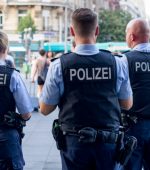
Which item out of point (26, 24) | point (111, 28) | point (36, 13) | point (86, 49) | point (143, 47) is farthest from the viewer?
point (111, 28)

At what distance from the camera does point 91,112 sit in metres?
4.24

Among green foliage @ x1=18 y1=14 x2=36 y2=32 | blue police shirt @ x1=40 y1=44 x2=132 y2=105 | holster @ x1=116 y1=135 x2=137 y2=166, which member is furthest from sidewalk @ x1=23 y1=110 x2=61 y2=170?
green foliage @ x1=18 y1=14 x2=36 y2=32

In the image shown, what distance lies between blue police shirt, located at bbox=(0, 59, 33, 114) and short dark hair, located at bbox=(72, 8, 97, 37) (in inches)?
39.6

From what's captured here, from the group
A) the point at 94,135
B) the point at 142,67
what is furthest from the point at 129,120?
the point at 94,135

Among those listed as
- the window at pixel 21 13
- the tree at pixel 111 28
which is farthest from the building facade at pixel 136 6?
the window at pixel 21 13

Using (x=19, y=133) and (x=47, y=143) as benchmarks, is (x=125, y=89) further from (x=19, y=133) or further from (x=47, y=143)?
(x=47, y=143)

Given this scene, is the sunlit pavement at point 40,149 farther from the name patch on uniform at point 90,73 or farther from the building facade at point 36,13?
the building facade at point 36,13

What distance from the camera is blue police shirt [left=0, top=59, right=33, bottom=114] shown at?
5.07 m

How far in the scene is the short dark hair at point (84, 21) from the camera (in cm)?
423

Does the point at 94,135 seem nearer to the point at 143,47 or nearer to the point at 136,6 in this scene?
the point at 143,47

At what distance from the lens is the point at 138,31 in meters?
5.40

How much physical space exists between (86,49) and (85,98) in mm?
357

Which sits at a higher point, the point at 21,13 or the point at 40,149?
the point at 40,149

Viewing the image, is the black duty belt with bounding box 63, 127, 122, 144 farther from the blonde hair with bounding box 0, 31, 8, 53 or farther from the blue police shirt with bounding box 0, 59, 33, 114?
the blonde hair with bounding box 0, 31, 8, 53
